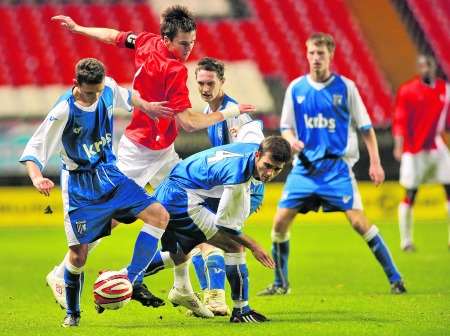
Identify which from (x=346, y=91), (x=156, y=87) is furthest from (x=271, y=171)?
(x=346, y=91)

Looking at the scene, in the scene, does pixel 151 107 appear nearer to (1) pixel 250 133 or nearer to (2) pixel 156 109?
(2) pixel 156 109

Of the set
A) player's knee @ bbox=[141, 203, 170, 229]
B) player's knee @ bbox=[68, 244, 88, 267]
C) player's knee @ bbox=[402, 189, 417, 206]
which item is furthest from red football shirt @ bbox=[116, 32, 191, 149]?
player's knee @ bbox=[402, 189, 417, 206]

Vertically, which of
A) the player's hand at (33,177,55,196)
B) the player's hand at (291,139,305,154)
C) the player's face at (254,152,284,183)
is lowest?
the player's hand at (291,139,305,154)

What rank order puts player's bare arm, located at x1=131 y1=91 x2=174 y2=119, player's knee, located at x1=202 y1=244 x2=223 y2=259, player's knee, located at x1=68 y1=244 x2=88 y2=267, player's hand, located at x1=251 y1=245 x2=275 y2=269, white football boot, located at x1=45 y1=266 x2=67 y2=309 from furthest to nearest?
player's knee, located at x1=202 y1=244 x2=223 y2=259
white football boot, located at x1=45 y1=266 x2=67 y2=309
player's bare arm, located at x1=131 y1=91 x2=174 y2=119
player's knee, located at x1=68 y1=244 x2=88 y2=267
player's hand, located at x1=251 y1=245 x2=275 y2=269

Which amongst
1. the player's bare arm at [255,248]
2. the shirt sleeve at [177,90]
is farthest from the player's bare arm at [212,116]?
the player's bare arm at [255,248]

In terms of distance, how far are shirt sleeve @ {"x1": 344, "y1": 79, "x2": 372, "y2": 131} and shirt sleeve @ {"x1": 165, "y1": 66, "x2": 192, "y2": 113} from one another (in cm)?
201

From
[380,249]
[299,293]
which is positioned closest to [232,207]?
[299,293]

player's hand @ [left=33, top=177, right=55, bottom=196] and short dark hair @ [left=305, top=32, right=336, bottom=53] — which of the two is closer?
player's hand @ [left=33, top=177, right=55, bottom=196]

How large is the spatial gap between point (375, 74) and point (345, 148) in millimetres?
11855

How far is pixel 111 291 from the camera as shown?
687 centimetres

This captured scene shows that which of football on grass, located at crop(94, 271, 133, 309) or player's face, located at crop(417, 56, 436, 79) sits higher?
player's face, located at crop(417, 56, 436, 79)

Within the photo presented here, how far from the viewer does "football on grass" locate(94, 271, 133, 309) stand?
6875 millimetres

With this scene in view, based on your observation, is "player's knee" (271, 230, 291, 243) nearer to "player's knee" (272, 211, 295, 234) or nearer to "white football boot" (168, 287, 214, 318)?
"player's knee" (272, 211, 295, 234)

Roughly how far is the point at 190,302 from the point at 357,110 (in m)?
2.67
